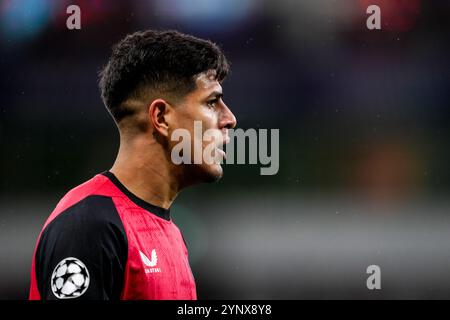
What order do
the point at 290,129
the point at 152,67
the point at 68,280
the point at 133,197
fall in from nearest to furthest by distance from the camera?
the point at 68,280 → the point at 133,197 → the point at 152,67 → the point at 290,129

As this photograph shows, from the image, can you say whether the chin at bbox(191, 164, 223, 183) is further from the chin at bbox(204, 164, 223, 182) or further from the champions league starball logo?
the champions league starball logo

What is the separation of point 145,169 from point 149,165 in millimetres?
17

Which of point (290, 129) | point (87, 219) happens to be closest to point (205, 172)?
point (87, 219)

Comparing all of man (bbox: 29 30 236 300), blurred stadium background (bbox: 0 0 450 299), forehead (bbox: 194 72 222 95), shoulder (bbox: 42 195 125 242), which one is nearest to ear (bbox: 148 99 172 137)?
man (bbox: 29 30 236 300)

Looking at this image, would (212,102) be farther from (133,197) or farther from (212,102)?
(133,197)

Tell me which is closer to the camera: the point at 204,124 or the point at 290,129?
the point at 204,124

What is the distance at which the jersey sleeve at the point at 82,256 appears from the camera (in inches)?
66.0

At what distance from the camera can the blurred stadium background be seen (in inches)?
238

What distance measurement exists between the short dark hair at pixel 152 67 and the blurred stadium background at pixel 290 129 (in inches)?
150

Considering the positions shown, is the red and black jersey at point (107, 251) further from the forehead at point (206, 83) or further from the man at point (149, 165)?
the forehead at point (206, 83)

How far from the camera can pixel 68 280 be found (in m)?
1.67

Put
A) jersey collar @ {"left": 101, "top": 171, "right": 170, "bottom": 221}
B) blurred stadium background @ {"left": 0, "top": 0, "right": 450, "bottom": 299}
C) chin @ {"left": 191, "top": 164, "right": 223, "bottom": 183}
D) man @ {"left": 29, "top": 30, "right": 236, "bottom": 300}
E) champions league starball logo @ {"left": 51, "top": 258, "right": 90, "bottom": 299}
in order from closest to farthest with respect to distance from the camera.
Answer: champions league starball logo @ {"left": 51, "top": 258, "right": 90, "bottom": 299}, man @ {"left": 29, "top": 30, "right": 236, "bottom": 300}, jersey collar @ {"left": 101, "top": 171, "right": 170, "bottom": 221}, chin @ {"left": 191, "top": 164, "right": 223, "bottom": 183}, blurred stadium background @ {"left": 0, "top": 0, "right": 450, "bottom": 299}

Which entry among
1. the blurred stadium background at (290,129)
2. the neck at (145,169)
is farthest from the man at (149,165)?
the blurred stadium background at (290,129)

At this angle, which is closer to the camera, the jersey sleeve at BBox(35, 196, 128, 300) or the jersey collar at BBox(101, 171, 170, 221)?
the jersey sleeve at BBox(35, 196, 128, 300)
